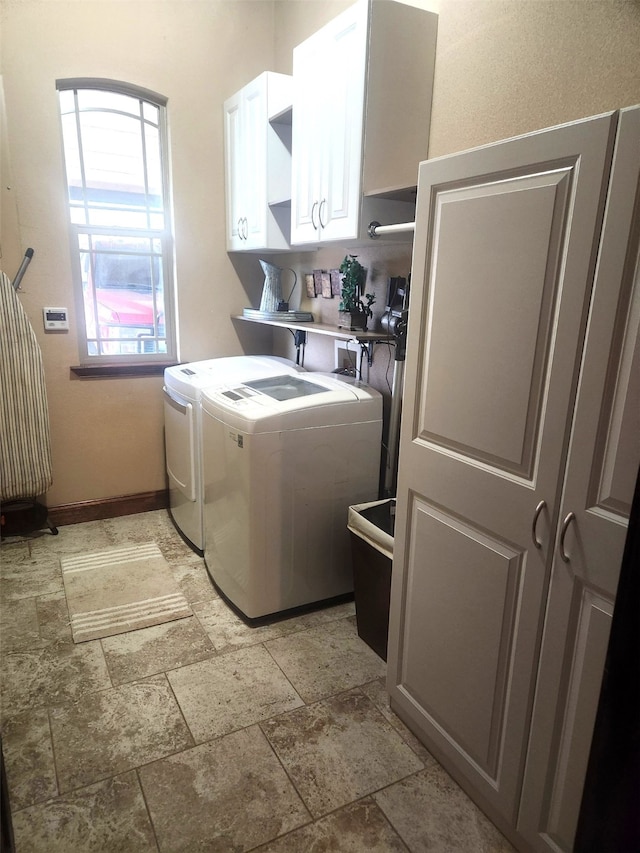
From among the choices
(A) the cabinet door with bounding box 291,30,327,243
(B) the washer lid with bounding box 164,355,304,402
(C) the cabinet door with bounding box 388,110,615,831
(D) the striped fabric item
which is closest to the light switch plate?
(D) the striped fabric item

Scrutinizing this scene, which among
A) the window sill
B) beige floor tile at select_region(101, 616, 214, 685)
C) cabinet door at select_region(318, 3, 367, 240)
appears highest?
cabinet door at select_region(318, 3, 367, 240)

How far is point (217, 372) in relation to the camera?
296cm

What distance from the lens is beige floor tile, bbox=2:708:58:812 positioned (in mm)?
1581

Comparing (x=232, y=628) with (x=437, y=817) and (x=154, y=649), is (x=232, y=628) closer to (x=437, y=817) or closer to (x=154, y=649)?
(x=154, y=649)

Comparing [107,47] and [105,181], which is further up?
[107,47]

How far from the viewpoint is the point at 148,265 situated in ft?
11.1

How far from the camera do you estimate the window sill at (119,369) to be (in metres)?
3.21

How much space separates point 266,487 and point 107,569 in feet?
3.87

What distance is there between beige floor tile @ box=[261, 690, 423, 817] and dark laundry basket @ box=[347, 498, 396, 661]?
0.29 m

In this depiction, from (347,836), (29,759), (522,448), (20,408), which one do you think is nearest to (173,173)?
(20,408)

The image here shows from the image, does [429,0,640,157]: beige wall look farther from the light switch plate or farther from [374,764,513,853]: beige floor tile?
the light switch plate

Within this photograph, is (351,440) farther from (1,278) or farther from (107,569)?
(1,278)

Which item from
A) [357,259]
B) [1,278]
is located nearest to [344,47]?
[357,259]

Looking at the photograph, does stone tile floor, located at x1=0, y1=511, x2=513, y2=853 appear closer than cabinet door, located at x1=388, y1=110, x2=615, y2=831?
No
